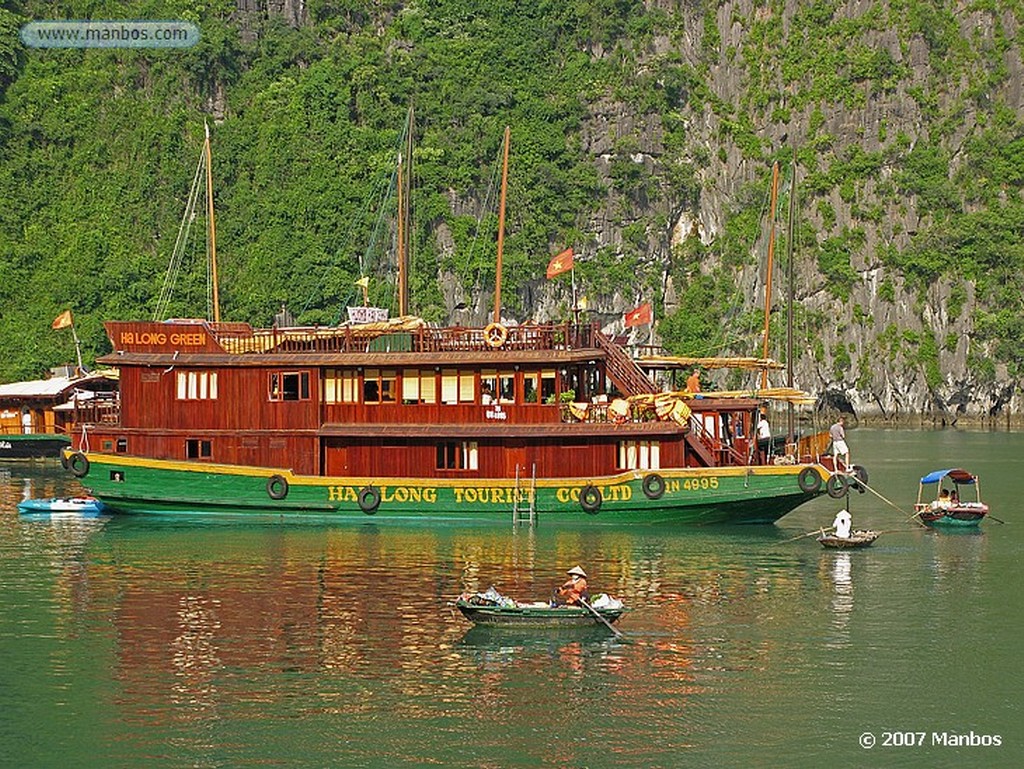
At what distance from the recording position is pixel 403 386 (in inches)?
1764

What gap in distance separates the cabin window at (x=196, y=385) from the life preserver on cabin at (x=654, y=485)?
12380mm

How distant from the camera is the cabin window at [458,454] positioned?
44438mm

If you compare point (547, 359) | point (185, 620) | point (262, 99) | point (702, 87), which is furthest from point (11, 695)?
point (702, 87)

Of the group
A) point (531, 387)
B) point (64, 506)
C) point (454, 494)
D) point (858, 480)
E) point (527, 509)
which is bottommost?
point (64, 506)

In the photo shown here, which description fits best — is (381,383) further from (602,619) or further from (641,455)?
(602,619)

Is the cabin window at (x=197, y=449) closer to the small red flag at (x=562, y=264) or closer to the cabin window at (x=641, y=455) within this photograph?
the small red flag at (x=562, y=264)

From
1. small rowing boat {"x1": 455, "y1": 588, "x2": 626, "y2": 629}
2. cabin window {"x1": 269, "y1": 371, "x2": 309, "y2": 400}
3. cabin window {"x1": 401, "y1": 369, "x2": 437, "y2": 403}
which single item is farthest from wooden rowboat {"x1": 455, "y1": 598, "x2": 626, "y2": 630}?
cabin window {"x1": 269, "y1": 371, "x2": 309, "y2": 400}

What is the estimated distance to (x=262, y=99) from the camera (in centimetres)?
11381

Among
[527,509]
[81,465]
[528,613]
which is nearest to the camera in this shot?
[528,613]

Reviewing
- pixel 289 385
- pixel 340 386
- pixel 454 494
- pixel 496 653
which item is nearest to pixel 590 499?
pixel 454 494

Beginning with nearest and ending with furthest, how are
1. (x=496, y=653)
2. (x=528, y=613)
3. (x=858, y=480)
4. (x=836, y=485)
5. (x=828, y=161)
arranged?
(x=496, y=653) → (x=528, y=613) → (x=836, y=485) → (x=858, y=480) → (x=828, y=161)

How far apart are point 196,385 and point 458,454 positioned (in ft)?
25.3

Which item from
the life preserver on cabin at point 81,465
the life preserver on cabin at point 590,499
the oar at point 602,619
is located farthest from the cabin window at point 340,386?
the oar at point 602,619

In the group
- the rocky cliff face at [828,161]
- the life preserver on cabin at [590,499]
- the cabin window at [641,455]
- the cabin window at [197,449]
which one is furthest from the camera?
the rocky cliff face at [828,161]
